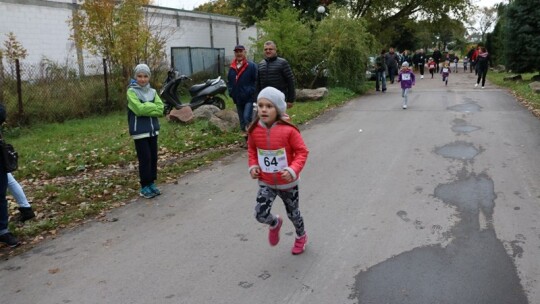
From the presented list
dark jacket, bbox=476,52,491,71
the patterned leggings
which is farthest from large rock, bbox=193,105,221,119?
dark jacket, bbox=476,52,491,71

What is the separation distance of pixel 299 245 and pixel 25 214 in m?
3.21

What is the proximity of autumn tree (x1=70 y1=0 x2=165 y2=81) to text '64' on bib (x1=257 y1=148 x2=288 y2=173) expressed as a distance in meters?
12.0

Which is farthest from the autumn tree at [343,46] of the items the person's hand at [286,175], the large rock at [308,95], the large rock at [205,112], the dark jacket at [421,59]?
the person's hand at [286,175]

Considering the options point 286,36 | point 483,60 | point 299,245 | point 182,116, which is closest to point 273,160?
point 299,245

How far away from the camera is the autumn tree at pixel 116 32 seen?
1520cm

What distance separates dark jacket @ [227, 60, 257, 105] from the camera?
861 cm

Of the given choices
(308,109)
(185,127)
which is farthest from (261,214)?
(308,109)

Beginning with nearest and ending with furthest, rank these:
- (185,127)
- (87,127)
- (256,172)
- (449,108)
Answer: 1. (256,172)
2. (185,127)
3. (87,127)
4. (449,108)

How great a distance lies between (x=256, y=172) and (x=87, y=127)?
8852mm

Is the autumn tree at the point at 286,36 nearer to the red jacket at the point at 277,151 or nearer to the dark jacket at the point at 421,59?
the dark jacket at the point at 421,59

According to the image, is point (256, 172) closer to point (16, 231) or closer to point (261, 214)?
point (261, 214)

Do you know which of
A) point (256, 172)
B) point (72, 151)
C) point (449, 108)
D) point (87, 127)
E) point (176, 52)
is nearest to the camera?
point (256, 172)

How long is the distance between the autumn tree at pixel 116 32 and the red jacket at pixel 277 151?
11934 mm

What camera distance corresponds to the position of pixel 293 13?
1833cm
